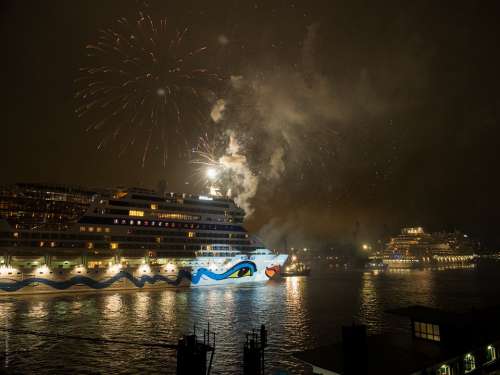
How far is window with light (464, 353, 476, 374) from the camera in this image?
15.9 m

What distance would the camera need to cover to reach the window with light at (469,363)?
15.9 metres

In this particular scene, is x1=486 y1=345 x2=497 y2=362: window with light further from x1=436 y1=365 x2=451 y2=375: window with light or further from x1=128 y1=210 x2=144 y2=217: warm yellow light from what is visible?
x1=128 y1=210 x2=144 y2=217: warm yellow light

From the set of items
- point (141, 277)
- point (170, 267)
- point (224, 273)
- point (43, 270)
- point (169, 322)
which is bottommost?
point (169, 322)

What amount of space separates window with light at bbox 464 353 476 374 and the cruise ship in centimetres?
5095

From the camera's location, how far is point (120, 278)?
57.4 metres

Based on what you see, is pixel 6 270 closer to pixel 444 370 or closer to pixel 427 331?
pixel 427 331

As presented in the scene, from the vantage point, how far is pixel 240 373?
20.0 m

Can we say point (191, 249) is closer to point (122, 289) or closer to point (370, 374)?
point (122, 289)

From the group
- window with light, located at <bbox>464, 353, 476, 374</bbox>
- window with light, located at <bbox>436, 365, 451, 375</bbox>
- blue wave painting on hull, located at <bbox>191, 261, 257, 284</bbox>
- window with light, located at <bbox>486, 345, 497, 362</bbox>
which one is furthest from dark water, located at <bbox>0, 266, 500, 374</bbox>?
blue wave painting on hull, located at <bbox>191, 261, 257, 284</bbox>

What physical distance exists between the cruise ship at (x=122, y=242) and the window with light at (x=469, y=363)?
50948mm

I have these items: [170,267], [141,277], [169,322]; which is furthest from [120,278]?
[169,322]

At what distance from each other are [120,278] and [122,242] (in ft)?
19.4

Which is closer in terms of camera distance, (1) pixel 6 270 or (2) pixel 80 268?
(1) pixel 6 270

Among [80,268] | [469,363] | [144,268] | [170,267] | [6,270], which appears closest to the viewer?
[469,363]
